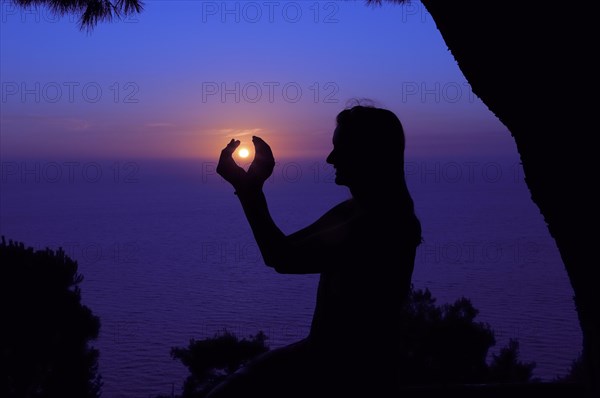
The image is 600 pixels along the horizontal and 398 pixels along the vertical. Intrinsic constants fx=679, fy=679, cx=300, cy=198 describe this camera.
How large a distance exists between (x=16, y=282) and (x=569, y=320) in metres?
25.8

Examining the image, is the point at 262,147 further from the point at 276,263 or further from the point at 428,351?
the point at 428,351

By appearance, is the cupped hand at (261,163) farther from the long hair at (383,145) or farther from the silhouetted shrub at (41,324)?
the silhouetted shrub at (41,324)

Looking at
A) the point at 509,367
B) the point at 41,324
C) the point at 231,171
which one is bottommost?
the point at 231,171

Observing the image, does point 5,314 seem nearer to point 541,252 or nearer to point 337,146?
point 337,146

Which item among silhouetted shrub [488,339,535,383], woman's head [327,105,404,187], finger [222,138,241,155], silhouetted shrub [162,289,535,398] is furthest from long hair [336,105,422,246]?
silhouetted shrub [488,339,535,383]

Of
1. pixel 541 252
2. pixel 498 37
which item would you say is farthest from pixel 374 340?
pixel 541 252

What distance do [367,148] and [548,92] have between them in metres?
0.47

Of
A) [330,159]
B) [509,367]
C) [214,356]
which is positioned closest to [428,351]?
[509,367]

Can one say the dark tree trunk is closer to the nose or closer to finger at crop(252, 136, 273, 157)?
the nose

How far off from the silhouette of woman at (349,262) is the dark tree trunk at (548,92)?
1.01 ft

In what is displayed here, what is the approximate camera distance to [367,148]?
175cm

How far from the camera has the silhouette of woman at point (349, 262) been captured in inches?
64.4

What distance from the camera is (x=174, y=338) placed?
28.1 m

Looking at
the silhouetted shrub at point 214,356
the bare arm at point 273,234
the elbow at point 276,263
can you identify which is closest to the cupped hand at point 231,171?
the bare arm at point 273,234
